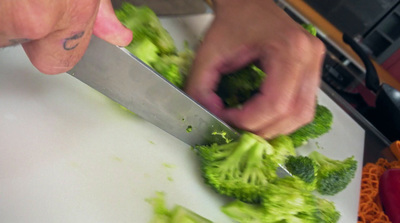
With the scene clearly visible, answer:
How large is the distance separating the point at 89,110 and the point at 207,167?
307mm

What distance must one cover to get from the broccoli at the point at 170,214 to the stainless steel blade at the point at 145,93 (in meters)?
0.17

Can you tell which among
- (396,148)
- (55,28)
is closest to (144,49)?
(55,28)

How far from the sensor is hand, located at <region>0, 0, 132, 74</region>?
0.35 m

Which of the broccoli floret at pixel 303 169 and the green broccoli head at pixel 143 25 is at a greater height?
the green broccoli head at pixel 143 25

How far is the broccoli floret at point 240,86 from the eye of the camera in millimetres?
851

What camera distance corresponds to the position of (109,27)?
59cm

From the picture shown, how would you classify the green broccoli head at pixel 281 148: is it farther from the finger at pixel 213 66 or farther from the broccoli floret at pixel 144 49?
the broccoli floret at pixel 144 49

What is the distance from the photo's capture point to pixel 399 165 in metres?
1.29

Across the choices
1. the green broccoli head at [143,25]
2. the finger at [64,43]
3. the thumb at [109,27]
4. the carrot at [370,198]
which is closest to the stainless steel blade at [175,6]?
the green broccoli head at [143,25]

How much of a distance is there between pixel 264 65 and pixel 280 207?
0.34m

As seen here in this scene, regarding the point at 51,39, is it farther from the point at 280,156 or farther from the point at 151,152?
the point at 280,156

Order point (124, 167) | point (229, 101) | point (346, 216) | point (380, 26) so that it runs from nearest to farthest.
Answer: point (124, 167)
point (229, 101)
point (346, 216)
point (380, 26)

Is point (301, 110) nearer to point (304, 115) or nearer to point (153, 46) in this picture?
point (304, 115)

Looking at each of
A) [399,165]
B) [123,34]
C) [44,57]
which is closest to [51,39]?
[44,57]
